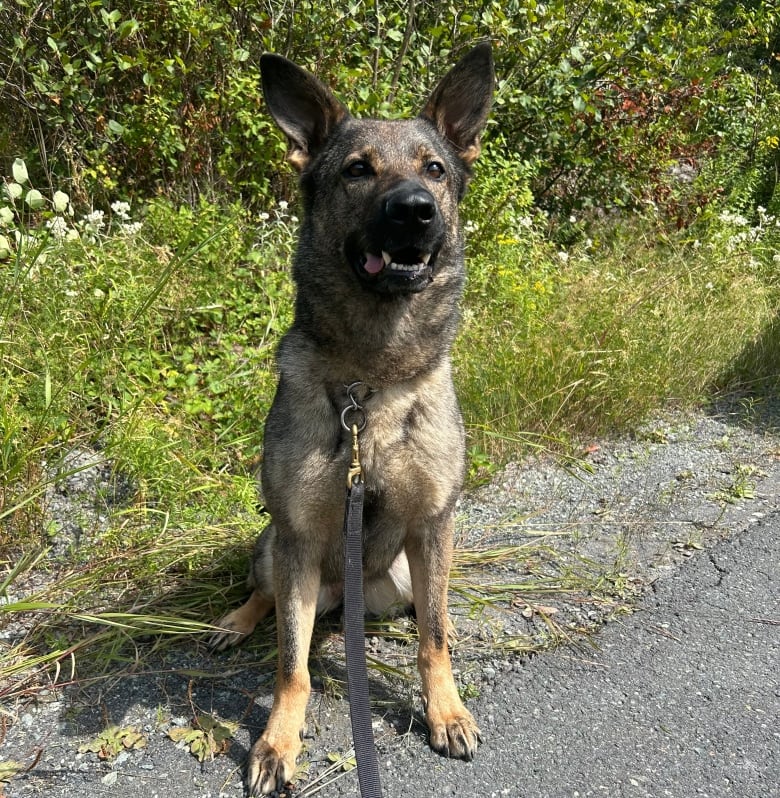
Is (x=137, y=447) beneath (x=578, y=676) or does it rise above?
beneath

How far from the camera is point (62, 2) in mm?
4965

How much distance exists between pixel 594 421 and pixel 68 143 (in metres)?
4.69

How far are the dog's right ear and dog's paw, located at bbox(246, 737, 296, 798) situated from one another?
7.18ft

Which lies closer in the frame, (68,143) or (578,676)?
(578,676)

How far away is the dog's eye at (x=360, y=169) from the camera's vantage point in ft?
8.33

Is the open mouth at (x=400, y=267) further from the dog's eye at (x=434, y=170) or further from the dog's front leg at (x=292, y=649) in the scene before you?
the dog's front leg at (x=292, y=649)

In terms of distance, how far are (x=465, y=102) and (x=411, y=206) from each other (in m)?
0.90

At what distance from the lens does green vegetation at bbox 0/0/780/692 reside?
306cm

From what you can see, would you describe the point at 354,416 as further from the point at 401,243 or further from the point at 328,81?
the point at 328,81

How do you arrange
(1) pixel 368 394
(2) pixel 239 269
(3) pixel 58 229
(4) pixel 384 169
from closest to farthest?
(1) pixel 368 394, (4) pixel 384 169, (3) pixel 58 229, (2) pixel 239 269

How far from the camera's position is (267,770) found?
6.93ft

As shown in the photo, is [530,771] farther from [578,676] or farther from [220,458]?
[220,458]

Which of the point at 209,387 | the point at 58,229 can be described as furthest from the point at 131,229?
the point at 209,387

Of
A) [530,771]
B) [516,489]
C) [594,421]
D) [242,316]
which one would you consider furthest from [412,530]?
[242,316]
